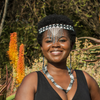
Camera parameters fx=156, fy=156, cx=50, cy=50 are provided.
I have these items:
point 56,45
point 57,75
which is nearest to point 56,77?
point 57,75

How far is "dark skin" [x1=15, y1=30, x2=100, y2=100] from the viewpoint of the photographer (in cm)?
119

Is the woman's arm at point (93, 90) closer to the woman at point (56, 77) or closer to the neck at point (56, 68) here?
the woman at point (56, 77)

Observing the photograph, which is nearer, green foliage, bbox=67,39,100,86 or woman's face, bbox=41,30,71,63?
woman's face, bbox=41,30,71,63

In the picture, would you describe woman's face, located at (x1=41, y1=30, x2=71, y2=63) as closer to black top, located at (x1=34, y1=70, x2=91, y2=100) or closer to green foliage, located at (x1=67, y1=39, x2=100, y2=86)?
black top, located at (x1=34, y1=70, x2=91, y2=100)

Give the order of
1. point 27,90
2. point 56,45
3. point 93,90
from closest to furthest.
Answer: point 27,90 < point 56,45 < point 93,90

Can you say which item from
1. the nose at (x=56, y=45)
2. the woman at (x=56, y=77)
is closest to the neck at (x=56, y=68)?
the woman at (x=56, y=77)

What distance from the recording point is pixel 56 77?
1.33 metres

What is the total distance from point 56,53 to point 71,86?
303 millimetres

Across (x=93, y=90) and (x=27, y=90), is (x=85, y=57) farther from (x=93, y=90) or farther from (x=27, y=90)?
(x=27, y=90)

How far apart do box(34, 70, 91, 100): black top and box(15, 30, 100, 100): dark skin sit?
28 mm

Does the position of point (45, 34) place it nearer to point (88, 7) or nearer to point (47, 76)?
point (47, 76)

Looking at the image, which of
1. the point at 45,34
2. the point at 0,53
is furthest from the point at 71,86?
the point at 0,53

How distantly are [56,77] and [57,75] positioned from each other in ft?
0.08

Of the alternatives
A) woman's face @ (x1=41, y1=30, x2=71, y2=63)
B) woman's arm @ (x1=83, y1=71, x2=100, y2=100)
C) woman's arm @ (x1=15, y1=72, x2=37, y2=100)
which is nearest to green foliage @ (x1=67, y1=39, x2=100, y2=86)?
woman's arm @ (x1=83, y1=71, x2=100, y2=100)
